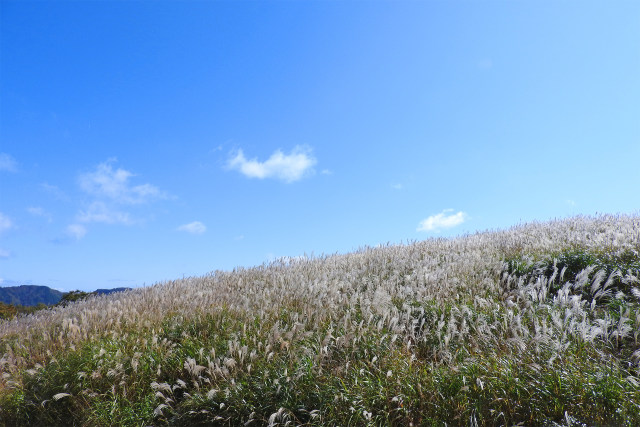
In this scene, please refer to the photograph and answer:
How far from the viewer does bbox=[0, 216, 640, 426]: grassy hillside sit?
12.0 ft

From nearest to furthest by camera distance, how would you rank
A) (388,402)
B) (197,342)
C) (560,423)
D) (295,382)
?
(560,423)
(388,402)
(295,382)
(197,342)

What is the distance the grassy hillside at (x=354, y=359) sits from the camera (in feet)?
12.0

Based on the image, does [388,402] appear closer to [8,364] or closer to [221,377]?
[221,377]

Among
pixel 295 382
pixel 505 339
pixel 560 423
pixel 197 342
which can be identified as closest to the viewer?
pixel 560 423

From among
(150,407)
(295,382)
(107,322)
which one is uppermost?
(107,322)

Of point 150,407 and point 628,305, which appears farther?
point 628,305

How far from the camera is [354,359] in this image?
14.6ft

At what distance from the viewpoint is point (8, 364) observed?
19.4 ft

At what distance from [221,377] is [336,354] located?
1.36 metres

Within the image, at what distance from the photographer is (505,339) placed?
483 cm

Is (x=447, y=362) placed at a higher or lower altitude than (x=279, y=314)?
lower

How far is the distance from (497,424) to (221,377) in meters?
2.91

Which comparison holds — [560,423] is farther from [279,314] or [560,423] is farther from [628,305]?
[279,314]

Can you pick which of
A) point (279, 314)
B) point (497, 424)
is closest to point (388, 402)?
point (497, 424)
